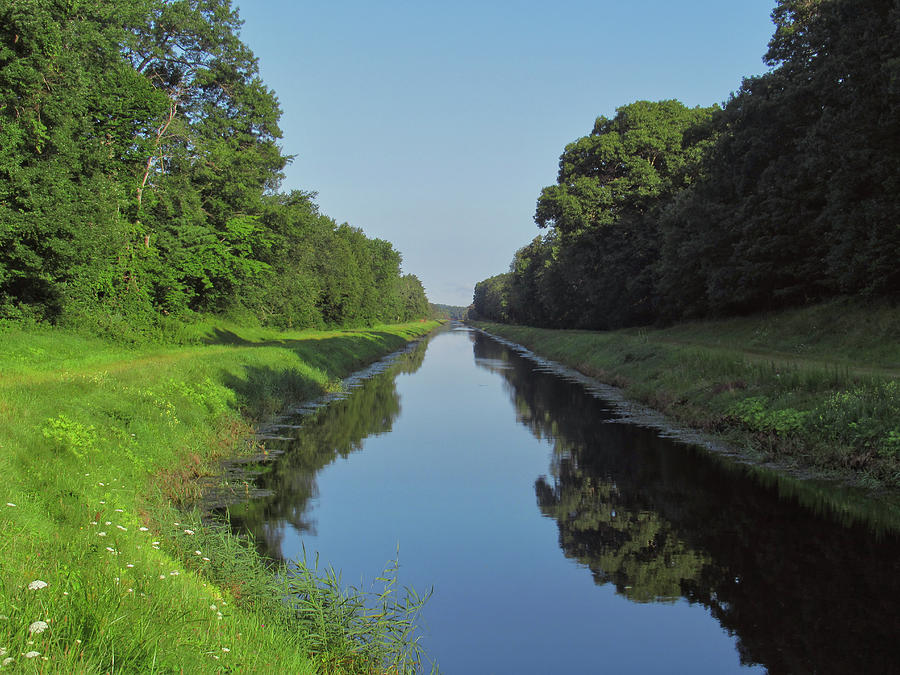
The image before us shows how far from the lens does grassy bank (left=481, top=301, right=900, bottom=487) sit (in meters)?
11.6

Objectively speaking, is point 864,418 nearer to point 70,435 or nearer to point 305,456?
point 305,456

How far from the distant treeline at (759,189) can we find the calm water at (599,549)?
14.8 metres

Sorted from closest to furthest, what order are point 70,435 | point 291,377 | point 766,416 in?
1. point 70,435
2. point 766,416
3. point 291,377

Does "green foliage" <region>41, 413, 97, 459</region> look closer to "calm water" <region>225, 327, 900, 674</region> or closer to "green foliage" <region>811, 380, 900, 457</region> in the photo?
"calm water" <region>225, 327, 900, 674</region>

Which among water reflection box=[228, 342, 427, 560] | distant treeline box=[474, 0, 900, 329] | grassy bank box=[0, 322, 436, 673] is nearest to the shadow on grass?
water reflection box=[228, 342, 427, 560]

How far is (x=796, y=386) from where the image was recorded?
48.6ft

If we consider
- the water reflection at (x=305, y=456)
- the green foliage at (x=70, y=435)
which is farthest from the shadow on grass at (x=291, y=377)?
the green foliage at (x=70, y=435)

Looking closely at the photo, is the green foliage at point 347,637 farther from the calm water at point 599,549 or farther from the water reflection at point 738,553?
the water reflection at point 738,553

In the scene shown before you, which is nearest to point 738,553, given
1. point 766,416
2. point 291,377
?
point 766,416

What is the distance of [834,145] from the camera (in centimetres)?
2462

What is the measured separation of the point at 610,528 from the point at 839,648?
13.3 ft

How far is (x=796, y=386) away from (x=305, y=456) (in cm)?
1179

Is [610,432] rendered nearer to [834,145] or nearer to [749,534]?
[749,534]

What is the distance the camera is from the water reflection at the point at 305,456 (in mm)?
9741
